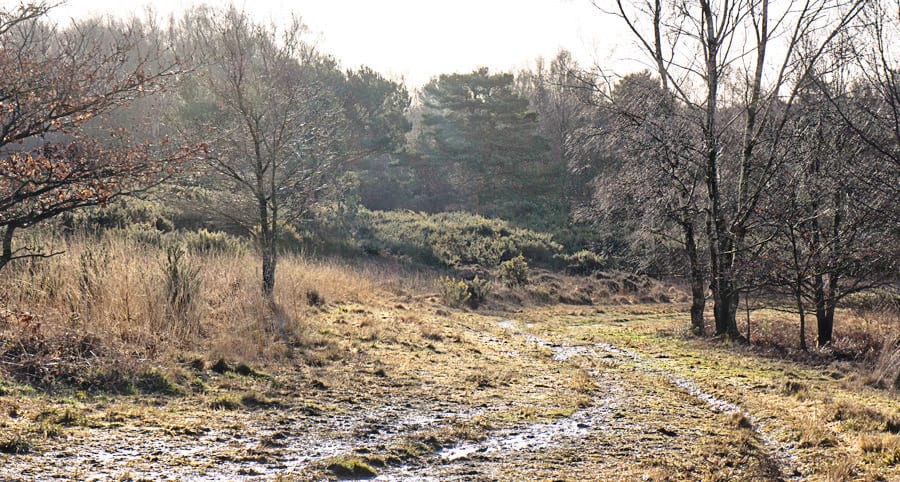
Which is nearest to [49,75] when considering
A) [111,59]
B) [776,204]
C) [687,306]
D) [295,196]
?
[111,59]

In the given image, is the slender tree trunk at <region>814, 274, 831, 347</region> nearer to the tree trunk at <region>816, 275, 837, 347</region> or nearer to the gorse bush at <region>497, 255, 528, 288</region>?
the tree trunk at <region>816, 275, 837, 347</region>

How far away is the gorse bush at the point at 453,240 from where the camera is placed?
29.9m

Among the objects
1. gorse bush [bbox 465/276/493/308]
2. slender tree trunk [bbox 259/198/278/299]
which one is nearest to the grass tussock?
slender tree trunk [bbox 259/198/278/299]

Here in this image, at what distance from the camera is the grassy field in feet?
17.2

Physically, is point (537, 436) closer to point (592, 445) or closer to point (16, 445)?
point (592, 445)

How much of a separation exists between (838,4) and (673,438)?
924 cm

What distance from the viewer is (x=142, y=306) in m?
9.00

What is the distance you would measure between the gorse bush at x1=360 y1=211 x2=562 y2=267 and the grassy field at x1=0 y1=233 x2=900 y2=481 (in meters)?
16.2

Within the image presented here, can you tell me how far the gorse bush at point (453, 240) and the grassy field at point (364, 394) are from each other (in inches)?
639

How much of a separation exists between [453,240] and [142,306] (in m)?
23.6

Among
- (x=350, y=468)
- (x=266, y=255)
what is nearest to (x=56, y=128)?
(x=350, y=468)

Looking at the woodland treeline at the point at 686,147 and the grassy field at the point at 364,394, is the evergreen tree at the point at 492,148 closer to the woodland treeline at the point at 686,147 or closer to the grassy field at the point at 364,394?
the woodland treeline at the point at 686,147

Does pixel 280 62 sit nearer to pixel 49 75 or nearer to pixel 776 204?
pixel 49 75

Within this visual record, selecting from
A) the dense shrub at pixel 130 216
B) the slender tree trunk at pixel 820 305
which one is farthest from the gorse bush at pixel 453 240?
the slender tree trunk at pixel 820 305
